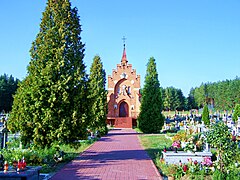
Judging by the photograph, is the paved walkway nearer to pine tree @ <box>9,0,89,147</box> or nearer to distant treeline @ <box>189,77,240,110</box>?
pine tree @ <box>9,0,89,147</box>

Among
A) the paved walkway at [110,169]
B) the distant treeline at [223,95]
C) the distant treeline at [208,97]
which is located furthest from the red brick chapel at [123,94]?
the distant treeline at [223,95]

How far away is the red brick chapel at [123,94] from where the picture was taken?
43.0m

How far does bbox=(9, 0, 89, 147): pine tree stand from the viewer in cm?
1220

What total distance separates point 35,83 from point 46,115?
5.29 ft

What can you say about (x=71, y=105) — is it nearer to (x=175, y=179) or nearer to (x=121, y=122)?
(x=175, y=179)

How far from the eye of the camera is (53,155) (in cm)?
1208

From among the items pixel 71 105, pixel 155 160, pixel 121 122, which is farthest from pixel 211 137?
pixel 121 122

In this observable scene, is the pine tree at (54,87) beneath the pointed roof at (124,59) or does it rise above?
beneath

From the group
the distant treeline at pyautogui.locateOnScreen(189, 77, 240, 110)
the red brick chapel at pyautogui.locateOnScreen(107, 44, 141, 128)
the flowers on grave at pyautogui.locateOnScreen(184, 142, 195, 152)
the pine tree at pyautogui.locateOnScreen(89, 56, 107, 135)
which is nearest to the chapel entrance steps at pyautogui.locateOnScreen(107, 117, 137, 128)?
the red brick chapel at pyautogui.locateOnScreen(107, 44, 141, 128)

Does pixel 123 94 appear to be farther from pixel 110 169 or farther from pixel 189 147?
pixel 110 169

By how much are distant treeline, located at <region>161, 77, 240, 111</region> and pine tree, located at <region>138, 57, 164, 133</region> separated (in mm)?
46563

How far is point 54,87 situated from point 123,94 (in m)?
31.0

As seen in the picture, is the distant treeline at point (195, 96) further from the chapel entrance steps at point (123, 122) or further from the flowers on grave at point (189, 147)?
the flowers on grave at point (189, 147)

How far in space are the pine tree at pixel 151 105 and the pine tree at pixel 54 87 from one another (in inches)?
757
